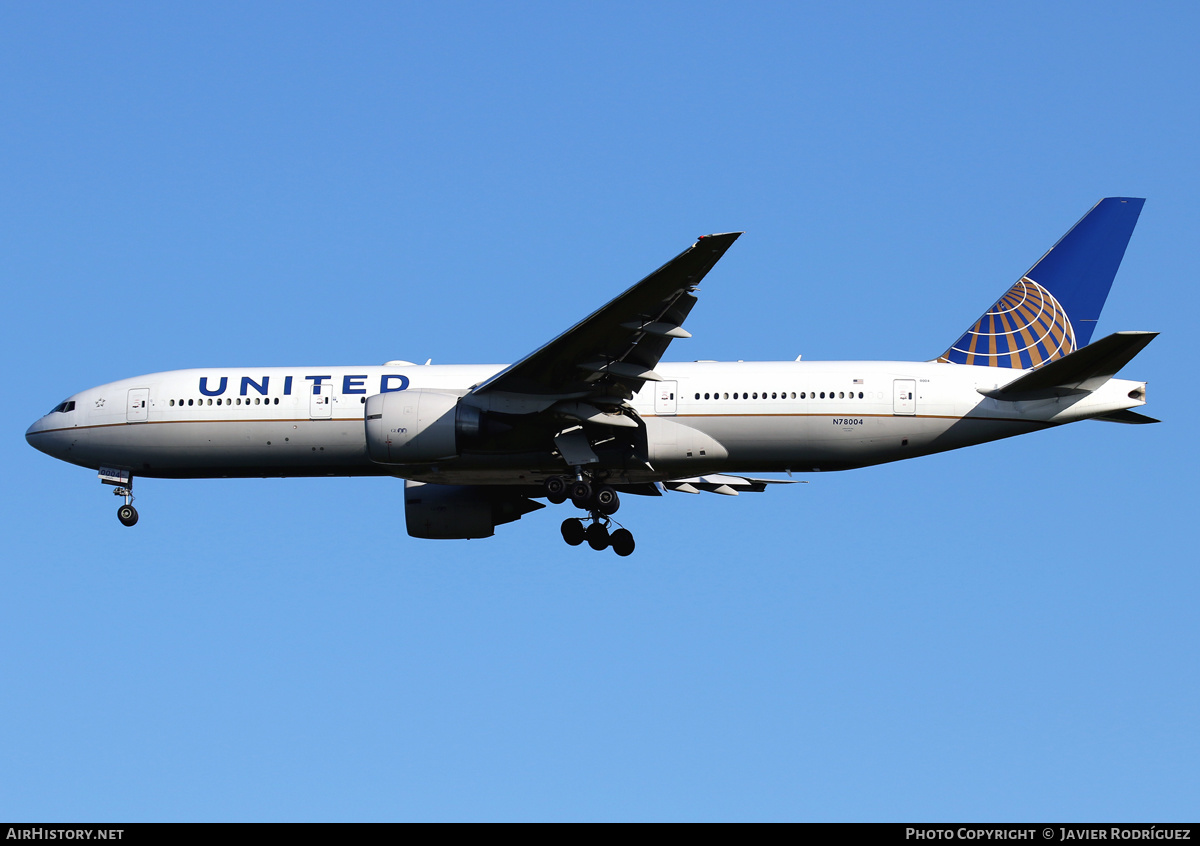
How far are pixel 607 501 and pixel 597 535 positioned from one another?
165 cm

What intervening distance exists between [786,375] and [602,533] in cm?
509

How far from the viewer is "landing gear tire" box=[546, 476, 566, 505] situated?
26828 mm

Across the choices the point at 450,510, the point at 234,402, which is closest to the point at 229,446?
the point at 234,402

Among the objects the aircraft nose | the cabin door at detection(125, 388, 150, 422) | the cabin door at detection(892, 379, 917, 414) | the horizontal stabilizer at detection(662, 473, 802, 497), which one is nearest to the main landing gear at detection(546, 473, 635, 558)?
the horizontal stabilizer at detection(662, 473, 802, 497)

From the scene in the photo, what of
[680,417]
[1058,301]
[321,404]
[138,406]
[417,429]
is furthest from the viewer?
[1058,301]

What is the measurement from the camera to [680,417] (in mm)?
26797

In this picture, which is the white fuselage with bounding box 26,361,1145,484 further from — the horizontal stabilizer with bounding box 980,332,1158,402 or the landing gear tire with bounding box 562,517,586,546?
the landing gear tire with bounding box 562,517,586,546

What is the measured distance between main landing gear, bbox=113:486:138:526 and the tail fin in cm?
1759

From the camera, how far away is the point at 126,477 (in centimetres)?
2944

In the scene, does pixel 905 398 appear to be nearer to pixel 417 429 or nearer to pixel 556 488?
pixel 556 488
